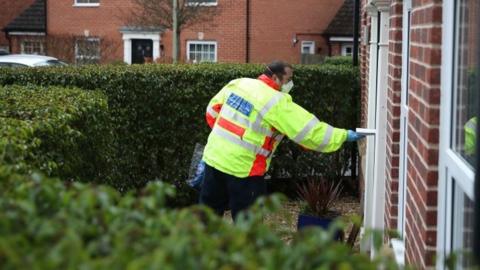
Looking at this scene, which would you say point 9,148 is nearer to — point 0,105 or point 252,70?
point 0,105

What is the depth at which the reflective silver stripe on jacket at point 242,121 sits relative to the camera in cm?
701

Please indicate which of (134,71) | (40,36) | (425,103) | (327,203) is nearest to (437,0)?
(425,103)

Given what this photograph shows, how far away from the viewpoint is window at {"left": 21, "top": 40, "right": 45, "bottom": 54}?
112 feet

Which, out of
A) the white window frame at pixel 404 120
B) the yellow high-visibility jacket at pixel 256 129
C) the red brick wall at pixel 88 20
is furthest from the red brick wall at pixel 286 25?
the white window frame at pixel 404 120

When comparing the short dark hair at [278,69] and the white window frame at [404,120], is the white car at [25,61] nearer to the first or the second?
the short dark hair at [278,69]

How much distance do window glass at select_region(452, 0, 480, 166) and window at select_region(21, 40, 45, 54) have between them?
31528 mm

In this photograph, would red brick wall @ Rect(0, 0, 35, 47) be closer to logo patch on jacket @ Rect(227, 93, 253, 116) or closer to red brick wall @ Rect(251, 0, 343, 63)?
red brick wall @ Rect(251, 0, 343, 63)

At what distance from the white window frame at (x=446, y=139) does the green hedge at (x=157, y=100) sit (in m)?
6.29

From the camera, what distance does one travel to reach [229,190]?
7.28m

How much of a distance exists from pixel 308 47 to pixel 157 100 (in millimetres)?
22221

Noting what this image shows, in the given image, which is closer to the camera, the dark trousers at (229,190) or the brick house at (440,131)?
the brick house at (440,131)

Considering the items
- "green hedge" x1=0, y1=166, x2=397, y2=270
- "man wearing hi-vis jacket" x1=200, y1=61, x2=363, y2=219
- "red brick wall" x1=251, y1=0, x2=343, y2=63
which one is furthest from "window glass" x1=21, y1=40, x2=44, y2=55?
"green hedge" x1=0, y1=166, x2=397, y2=270

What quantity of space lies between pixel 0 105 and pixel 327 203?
135 inches

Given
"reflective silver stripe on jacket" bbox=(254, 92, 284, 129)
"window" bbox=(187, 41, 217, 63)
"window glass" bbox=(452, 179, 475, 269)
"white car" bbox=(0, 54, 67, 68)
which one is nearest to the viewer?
"window glass" bbox=(452, 179, 475, 269)
